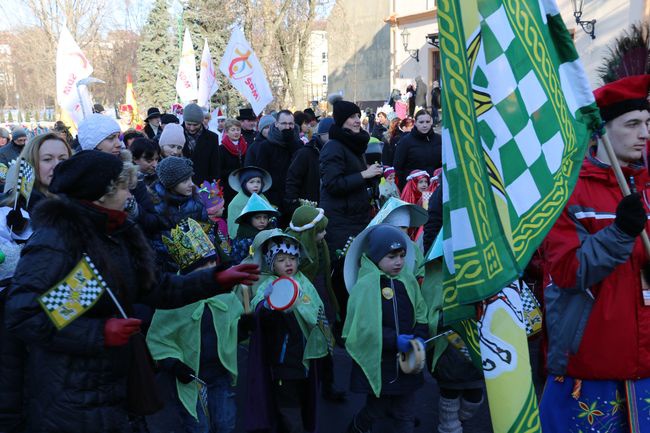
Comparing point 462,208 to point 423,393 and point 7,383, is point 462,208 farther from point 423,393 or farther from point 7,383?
point 423,393

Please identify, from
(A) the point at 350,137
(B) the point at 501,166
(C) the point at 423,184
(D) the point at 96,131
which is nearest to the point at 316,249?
(A) the point at 350,137

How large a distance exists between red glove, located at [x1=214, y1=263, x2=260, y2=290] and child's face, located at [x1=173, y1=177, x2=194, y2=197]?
6.72ft

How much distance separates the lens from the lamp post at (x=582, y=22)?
64.0ft

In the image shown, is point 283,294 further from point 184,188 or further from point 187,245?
point 184,188

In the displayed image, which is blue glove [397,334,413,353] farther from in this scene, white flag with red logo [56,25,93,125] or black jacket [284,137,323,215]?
white flag with red logo [56,25,93,125]

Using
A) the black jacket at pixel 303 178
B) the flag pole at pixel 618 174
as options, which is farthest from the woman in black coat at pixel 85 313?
the black jacket at pixel 303 178

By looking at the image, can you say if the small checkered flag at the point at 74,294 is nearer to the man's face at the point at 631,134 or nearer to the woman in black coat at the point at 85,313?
the woman in black coat at the point at 85,313

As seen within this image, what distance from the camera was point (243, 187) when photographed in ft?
23.0

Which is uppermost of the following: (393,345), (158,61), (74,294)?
(158,61)

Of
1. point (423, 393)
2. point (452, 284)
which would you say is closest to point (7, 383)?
point (452, 284)

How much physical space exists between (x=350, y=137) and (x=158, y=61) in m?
41.1

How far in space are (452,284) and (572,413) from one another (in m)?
0.91

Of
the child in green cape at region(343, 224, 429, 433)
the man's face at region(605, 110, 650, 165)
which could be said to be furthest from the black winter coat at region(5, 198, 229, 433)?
the man's face at region(605, 110, 650, 165)

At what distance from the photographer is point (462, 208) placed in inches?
90.3
